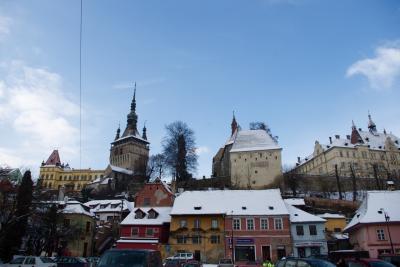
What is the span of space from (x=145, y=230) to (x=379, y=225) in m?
28.8

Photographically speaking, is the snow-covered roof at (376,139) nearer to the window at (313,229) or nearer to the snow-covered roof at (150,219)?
the window at (313,229)

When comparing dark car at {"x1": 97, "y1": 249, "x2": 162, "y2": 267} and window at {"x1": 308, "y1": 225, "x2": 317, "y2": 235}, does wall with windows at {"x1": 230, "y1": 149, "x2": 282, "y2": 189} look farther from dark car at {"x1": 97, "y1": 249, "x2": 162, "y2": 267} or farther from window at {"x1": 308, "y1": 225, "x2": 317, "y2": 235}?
dark car at {"x1": 97, "y1": 249, "x2": 162, "y2": 267}

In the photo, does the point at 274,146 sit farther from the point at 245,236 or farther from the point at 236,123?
the point at 245,236

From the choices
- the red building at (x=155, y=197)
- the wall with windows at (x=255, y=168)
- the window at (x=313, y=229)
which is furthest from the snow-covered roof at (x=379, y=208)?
the wall with windows at (x=255, y=168)

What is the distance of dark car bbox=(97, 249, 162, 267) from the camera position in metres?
9.33

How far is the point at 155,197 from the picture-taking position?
5288cm

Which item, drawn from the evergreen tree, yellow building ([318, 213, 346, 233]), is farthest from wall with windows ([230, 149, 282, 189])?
the evergreen tree

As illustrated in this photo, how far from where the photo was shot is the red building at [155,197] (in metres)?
52.6

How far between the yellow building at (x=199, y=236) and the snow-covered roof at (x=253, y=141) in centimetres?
3966

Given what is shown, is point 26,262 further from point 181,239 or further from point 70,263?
point 181,239

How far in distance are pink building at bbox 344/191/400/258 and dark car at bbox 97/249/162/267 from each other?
121ft

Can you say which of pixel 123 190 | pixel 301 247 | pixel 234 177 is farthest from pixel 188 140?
pixel 301 247

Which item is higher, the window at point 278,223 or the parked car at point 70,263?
the window at point 278,223

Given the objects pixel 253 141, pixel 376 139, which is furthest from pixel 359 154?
pixel 253 141
